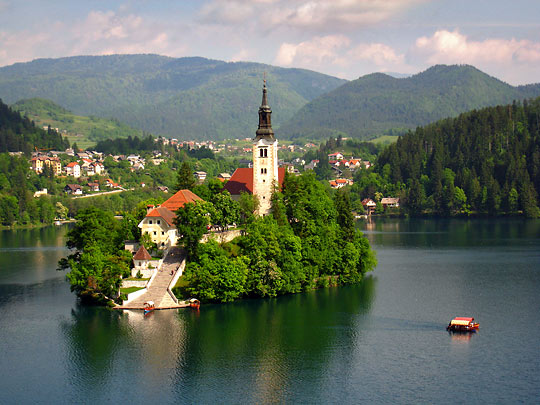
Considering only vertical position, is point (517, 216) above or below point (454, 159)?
below

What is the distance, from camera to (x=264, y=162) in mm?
87375

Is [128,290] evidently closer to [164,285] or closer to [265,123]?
[164,285]

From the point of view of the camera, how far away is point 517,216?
534 ft

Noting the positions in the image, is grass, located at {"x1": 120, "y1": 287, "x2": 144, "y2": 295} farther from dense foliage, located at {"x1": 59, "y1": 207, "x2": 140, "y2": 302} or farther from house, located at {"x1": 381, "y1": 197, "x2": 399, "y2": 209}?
house, located at {"x1": 381, "y1": 197, "x2": 399, "y2": 209}

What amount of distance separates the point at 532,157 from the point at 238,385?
143 metres

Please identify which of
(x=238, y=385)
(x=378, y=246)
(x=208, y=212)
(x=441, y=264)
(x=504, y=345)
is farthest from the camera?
(x=378, y=246)

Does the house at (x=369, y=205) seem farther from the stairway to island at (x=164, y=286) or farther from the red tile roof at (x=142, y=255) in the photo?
the red tile roof at (x=142, y=255)

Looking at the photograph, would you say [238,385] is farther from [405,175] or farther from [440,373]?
[405,175]

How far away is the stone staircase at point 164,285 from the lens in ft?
236

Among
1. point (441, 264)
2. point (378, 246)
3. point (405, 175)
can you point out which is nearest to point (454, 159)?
point (405, 175)

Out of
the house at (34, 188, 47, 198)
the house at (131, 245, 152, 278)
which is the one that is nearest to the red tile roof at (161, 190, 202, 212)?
the house at (131, 245, 152, 278)

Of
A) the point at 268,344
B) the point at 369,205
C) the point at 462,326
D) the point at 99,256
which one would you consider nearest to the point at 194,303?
the point at 99,256

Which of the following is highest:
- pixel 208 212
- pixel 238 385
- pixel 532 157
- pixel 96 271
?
pixel 532 157

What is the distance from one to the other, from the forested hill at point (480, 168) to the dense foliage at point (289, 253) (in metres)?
84.5
